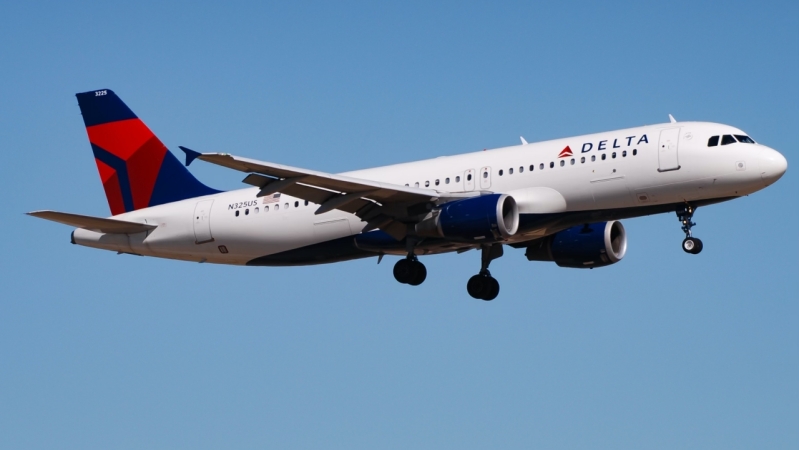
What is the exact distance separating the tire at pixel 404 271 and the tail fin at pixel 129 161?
315 inches

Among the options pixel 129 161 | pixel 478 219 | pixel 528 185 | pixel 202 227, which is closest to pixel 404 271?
pixel 478 219

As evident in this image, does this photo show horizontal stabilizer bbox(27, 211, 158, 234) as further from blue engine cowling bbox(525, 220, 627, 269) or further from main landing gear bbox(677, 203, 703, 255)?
main landing gear bbox(677, 203, 703, 255)

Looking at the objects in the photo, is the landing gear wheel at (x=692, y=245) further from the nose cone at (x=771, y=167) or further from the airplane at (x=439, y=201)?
the nose cone at (x=771, y=167)

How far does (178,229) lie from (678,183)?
17.1 meters

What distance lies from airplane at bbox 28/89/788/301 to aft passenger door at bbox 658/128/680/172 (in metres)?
0.04

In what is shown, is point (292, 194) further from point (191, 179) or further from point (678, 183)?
point (678, 183)

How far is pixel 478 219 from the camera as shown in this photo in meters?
37.8

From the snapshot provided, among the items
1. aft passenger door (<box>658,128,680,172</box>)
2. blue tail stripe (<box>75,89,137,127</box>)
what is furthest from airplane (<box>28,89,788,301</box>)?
blue tail stripe (<box>75,89,137,127</box>)

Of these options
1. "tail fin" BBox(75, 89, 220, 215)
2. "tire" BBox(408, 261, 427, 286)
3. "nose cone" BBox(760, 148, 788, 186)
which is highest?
"tail fin" BBox(75, 89, 220, 215)

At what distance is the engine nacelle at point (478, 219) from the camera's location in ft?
123

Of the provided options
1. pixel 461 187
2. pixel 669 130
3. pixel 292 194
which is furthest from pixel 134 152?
pixel 669 130

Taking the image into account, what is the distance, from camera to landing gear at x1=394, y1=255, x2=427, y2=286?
4137cm

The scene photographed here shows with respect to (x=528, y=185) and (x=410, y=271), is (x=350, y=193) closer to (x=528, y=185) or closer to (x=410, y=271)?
(x=410, y=271)

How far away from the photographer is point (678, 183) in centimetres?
3722
